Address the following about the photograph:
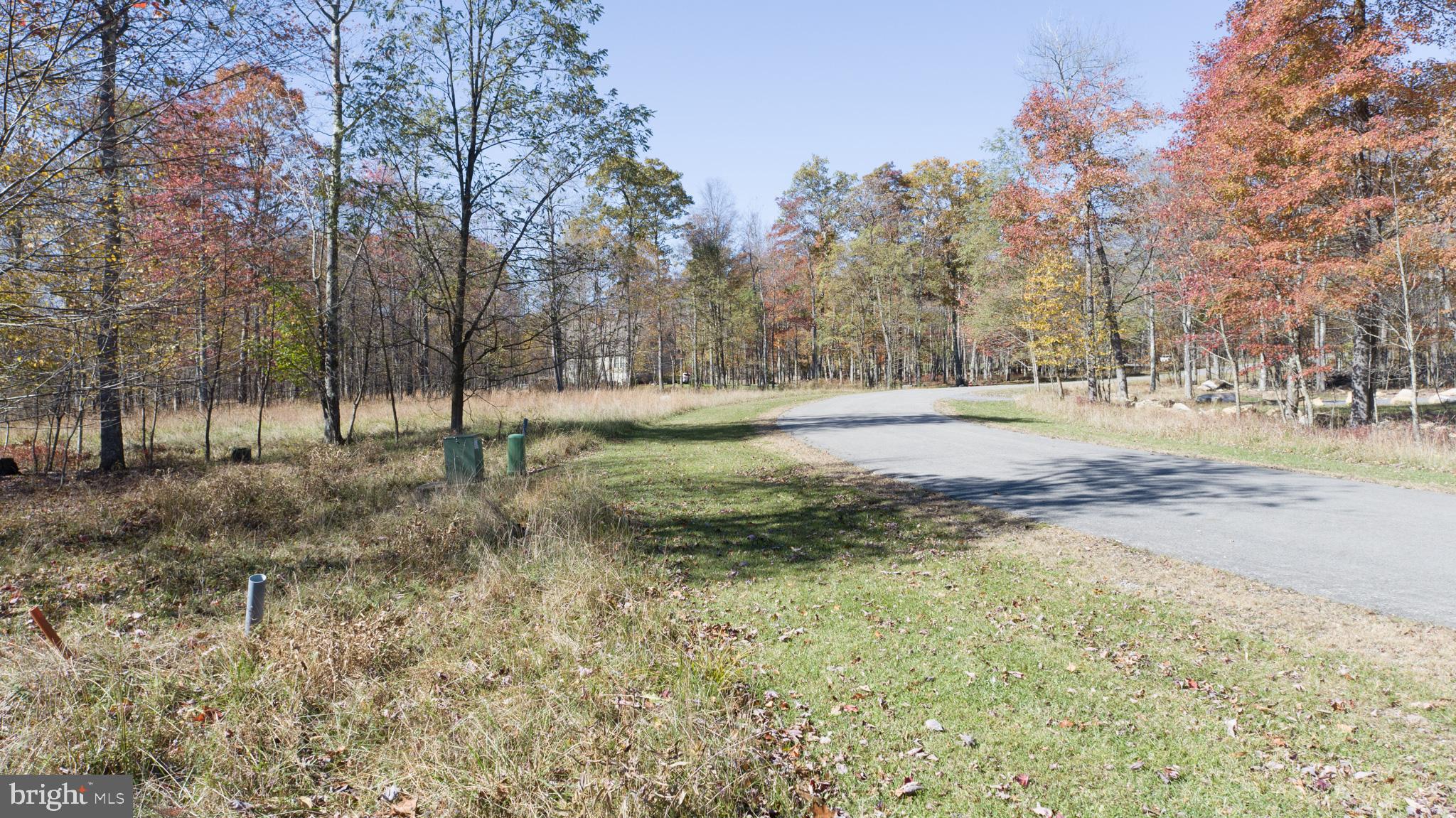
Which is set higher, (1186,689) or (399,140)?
(399,140)

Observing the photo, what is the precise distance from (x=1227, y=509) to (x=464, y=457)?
10.8m

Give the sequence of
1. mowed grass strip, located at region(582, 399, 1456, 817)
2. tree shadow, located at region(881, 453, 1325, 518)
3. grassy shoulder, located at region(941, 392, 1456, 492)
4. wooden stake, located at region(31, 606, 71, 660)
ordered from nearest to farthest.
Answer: mowed grass strip, located at region(582, 399, 1456, 817) → wooden stake, located at region(31, 606, 71, 660) → tree shadow, located at region(881, 453, 1325, 518) → grassy shoulder, located at region(941, 392, 1456, 492)

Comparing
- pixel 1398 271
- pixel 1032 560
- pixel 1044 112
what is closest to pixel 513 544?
pixel 1032 560

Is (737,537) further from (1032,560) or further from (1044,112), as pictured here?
(1044,112)

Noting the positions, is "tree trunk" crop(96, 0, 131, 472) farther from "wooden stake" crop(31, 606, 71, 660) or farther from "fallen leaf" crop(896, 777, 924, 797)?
"fallen leaf" crop(896, 777, 924, 797)

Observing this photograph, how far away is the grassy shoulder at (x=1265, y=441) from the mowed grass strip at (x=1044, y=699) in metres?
7.66

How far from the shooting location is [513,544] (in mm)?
6754

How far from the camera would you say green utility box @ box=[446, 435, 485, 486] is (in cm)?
998

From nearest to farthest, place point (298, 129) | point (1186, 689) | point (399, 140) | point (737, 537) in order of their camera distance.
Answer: point (1186, 689) < point (737, 537) < point (399, 140) < point (298, 129)

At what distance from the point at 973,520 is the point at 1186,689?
3.83 m

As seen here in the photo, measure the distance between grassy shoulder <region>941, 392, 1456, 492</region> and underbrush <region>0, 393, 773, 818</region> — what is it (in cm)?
1114

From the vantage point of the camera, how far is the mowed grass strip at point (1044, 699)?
9.52 feet

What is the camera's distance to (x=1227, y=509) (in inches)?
298

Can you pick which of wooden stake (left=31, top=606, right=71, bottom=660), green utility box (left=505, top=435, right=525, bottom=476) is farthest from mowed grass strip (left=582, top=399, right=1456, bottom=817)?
green utility box (left=505, top=435, right=525, bottom=476)
